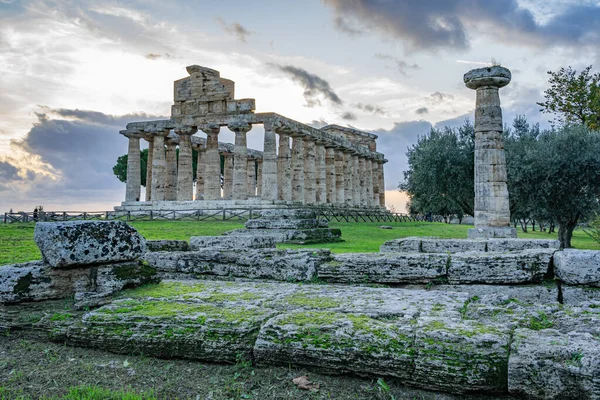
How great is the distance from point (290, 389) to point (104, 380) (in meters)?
1.49

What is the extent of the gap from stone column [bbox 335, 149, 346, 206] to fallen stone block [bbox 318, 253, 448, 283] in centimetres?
3992

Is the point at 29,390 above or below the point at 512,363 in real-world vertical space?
below

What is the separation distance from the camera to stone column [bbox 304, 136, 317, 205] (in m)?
42.2

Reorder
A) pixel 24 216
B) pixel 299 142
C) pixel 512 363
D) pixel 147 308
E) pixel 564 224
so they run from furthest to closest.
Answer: pixel 299 142
pixel 24 216
pixel 564 224
pixel 147 308
pixel 512 363

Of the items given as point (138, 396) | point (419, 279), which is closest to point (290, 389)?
point (138, 396)

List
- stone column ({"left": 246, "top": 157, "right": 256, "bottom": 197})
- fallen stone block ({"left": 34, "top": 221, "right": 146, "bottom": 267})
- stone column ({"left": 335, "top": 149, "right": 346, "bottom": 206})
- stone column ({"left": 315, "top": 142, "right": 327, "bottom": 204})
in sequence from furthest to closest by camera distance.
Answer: stone column ({"left": 246, "top": 157, "right": 256, "bottom": 197}) → stone column ({"left": 335, "top": 149, "right": 346, "bottom": 206}) → stone column ({"left": 315, "top": 142, "right": 327, "bottom": 204}) → fallen stone block ({"left": 34, "top": 221, "right": 146, "bottom": 267})

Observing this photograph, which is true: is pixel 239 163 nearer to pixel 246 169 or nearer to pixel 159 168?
pixel 246 169

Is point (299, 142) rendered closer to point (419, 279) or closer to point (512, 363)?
point (419, 279)

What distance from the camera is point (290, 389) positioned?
3.47 metres

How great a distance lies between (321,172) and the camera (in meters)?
43.8

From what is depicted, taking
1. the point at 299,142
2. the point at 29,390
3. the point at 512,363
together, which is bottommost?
the point at 29,390

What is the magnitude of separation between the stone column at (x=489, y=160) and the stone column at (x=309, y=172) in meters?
24.3

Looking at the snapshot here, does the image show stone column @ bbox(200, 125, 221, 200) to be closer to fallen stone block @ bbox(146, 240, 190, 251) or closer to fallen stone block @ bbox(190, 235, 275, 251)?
fallen stone block @ bbox(190, 235, 275, 251)

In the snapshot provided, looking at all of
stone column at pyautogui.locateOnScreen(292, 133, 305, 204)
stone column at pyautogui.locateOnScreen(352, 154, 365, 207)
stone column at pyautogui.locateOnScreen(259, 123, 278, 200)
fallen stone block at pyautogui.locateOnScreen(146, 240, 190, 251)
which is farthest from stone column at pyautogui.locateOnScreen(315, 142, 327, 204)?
fallen stone block at pyautogui.locateOnScreen(146, 240, 190, 251)
